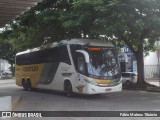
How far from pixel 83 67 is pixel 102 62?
3.51 ft

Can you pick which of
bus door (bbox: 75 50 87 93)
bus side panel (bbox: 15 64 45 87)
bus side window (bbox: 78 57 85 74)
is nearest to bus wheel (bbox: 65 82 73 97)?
bus door (bbox: 75 50 87 93)

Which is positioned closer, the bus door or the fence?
the bus door

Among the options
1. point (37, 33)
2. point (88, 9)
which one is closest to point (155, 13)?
point (88, 9)

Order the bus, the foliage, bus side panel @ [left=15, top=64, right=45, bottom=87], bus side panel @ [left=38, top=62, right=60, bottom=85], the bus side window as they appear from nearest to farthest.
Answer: the bus < the bus side window < the foliage < bus side panel @ [left=38, top=62, right=60, bottom=85] < bus side panel @ [left=15, top=64, right=45, bottom=87]

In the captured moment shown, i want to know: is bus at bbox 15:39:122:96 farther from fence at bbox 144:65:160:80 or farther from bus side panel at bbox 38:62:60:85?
fence at bbox 144:65:160:80

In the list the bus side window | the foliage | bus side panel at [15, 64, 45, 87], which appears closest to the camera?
the bus side window

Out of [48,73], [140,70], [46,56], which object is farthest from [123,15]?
[140,70]

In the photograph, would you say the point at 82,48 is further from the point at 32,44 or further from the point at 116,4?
the point at 32,44

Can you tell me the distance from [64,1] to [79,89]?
6591 millimetres

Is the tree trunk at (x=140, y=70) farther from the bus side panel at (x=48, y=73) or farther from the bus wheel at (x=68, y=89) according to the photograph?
the bus wheel at (x=68, y=89)

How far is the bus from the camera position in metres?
19.5

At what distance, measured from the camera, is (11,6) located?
1497cm

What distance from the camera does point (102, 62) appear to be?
65.3 ft

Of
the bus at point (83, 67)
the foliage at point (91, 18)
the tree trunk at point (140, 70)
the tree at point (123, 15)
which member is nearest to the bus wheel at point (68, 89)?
the bus at point (83, 67)
